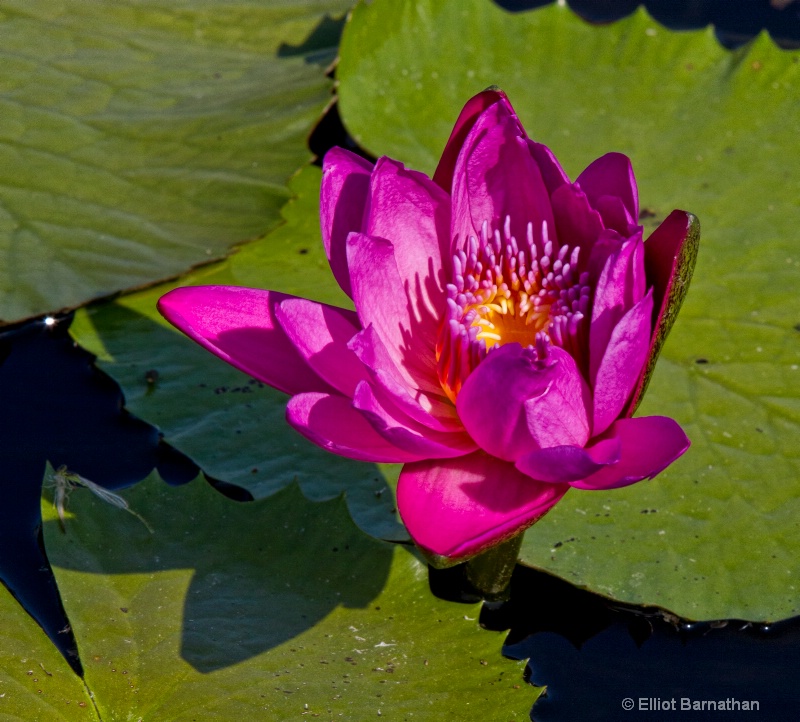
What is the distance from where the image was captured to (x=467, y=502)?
4.56 feet

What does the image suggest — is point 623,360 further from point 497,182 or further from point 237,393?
point 237,393

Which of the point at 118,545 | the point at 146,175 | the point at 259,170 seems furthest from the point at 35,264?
the point at 118,545

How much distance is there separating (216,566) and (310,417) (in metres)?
0.53

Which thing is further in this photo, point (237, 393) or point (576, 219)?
point (237, 393)

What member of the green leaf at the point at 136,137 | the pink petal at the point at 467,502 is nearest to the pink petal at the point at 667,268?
the pink petal at the point at 467,502

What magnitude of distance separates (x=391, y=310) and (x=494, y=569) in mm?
600

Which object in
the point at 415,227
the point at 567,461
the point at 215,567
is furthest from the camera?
the point at 215,567

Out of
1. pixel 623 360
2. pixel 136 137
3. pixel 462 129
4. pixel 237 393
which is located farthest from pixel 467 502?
pixel 136 137

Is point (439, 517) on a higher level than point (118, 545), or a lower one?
higher

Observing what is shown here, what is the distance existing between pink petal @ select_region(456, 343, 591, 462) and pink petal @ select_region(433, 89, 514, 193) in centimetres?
42

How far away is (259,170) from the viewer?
259cm

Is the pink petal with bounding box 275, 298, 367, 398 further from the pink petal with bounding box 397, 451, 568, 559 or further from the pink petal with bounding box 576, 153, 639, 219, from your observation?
the pink petal with bounding box 576, 153, 639, 219

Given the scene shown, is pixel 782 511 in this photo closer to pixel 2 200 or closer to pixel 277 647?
pixel 277 647

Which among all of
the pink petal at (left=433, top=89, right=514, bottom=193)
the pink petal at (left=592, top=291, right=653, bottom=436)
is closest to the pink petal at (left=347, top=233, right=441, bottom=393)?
the pink petal at (left=433, top=89, right=514, bottom=193)
